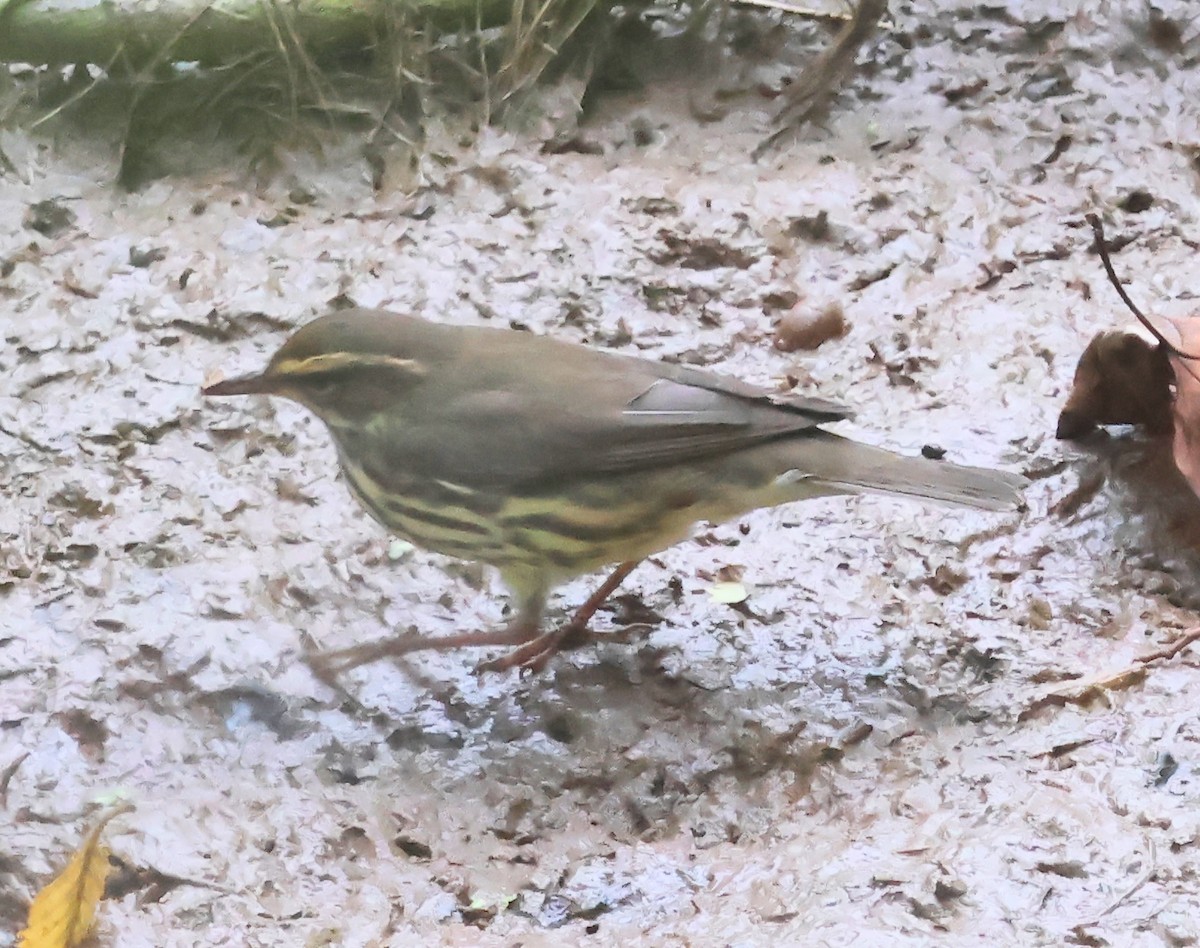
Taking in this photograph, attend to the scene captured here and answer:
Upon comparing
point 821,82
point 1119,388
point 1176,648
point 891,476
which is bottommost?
point 1176,648

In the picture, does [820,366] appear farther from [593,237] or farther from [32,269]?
[32,269]

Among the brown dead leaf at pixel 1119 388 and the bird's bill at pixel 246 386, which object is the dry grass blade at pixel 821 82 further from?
the bird's bill at pixel 246 386

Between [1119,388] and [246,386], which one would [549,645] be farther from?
[1119,388]

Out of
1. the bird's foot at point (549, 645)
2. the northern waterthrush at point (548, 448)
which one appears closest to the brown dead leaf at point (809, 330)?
the northern waterthrush at point (548, 448)

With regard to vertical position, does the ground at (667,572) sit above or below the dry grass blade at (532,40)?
below

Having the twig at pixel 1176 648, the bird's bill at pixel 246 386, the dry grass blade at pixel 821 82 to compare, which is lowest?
the twig at pixel 1176 648

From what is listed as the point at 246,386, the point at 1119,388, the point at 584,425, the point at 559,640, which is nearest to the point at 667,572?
the point at 559,640

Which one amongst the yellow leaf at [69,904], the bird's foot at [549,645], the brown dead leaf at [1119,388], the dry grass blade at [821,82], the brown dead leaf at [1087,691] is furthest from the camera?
the dry grass blade at [821,82]

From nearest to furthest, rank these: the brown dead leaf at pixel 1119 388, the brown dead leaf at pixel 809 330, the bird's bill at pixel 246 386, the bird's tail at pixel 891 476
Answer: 1. the bird's tail at pixel 891 476
2. the bird's bill at pixel 246 386
3. the brown dead leaf at pixel 1119 388
4. the brown dead leaf at pixel 809 330
